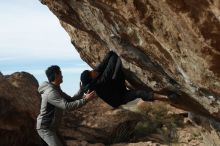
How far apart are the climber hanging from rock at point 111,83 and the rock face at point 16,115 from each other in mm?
5773

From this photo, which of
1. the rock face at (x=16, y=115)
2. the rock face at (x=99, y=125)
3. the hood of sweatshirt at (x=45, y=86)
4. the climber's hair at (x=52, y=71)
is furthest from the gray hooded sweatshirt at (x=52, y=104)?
the rock face at (x=99, y=125)

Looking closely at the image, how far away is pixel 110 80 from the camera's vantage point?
30.3 ft

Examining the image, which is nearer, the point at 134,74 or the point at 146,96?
the point at 146,96

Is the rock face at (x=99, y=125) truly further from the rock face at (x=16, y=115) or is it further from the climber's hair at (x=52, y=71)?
the climber's hair at (x=52, y=71)

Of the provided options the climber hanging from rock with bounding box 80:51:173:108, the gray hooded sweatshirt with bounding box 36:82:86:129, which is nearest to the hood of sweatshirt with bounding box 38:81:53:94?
the gray hooded sweatshirt with bounding box 36:82:86:129

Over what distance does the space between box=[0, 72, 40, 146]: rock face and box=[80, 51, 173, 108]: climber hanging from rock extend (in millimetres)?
5773

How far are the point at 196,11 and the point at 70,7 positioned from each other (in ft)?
15.0

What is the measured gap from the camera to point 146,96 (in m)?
9.28

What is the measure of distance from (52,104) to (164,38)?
2506mm

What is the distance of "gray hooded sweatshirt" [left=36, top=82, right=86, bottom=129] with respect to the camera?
27.1 feet

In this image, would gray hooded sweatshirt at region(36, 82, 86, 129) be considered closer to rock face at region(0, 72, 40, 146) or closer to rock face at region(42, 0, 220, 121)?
rock face at region(42, 0, 220, 121)

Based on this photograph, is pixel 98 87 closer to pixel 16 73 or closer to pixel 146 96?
pixel 146 96

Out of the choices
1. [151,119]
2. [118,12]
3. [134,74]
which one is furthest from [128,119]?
[118,12]

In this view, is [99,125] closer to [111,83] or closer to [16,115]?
[16,115]
